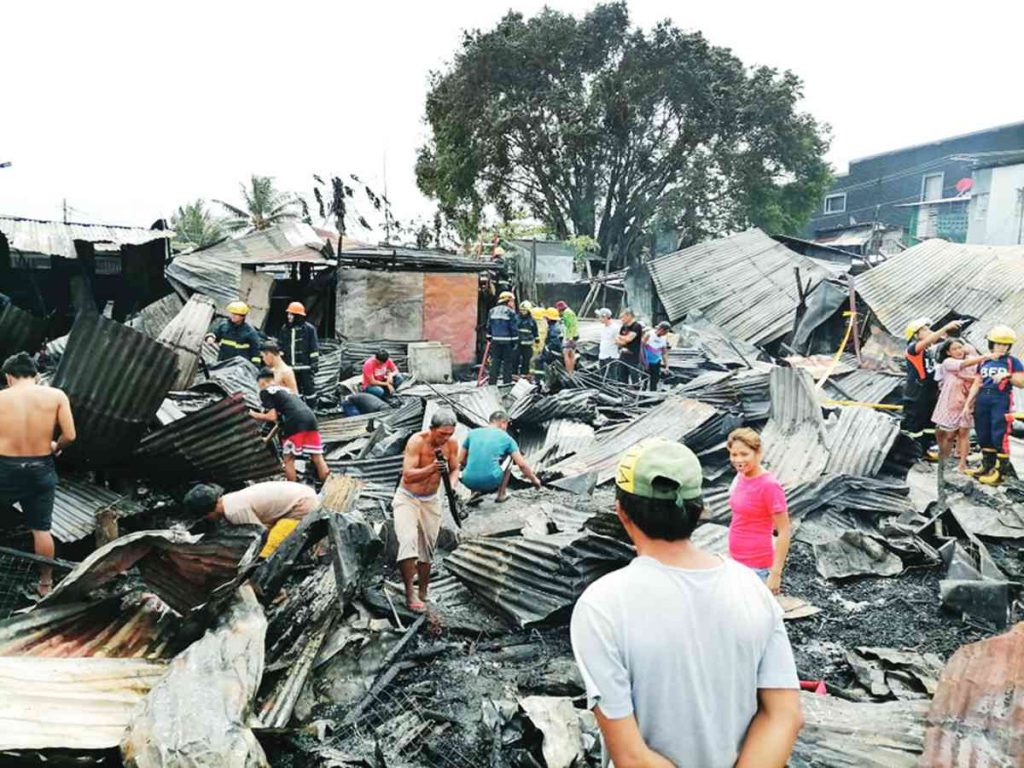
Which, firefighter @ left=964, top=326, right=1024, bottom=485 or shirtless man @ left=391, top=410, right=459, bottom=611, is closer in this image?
shirtless man @ left=391, top=410, right=459, bottom=611

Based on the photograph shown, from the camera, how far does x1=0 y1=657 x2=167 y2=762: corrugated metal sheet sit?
2.67 m

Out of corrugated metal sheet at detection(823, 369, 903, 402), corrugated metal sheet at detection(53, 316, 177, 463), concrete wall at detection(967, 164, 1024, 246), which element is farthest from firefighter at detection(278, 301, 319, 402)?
concrete wall at detection(967, 164, 1024, 246)

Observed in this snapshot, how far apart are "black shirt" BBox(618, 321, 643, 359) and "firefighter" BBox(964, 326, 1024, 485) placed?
220 inches

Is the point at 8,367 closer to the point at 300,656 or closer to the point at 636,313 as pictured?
the point at 300,656

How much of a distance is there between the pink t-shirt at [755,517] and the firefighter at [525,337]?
8736 mm

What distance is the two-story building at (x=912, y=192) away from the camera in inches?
1096

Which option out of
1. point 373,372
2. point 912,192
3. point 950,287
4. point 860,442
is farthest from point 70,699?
point 912,192

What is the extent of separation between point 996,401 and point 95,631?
7766 millimetres

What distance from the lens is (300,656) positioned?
377cm

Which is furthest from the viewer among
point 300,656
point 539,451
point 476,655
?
point 539,451

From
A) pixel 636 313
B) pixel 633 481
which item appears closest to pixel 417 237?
pixel 636 313

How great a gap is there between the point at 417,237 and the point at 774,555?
68.1ft

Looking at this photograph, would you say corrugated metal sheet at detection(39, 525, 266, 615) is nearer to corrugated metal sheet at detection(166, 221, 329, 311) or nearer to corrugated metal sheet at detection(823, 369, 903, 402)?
corrugated metal sheet at detection(823, 369, 903, 402)

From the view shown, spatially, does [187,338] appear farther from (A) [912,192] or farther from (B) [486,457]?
(A) [912,192]
